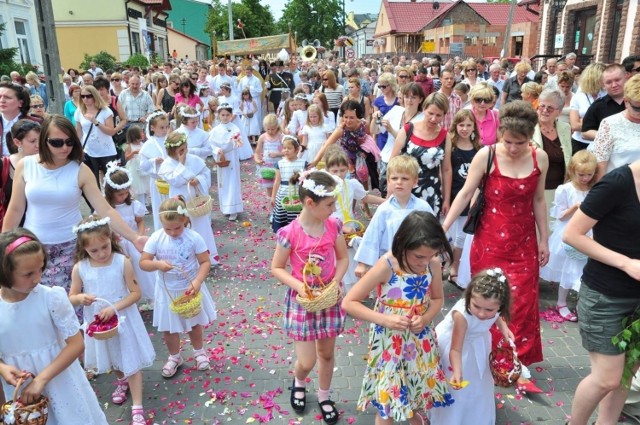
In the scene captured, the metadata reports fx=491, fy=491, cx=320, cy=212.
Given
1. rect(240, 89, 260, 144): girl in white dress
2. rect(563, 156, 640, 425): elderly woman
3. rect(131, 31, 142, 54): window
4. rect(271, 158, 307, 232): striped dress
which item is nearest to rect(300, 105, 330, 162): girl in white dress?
rect(271, 158, 307, 232): striped dress

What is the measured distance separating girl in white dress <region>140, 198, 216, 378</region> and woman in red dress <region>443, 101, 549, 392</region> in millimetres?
2104

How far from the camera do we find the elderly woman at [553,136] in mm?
5078

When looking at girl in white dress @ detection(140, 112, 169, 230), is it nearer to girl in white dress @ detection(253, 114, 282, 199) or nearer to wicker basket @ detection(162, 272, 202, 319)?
girl in white dress @ detection(253, 114, 282, 199)

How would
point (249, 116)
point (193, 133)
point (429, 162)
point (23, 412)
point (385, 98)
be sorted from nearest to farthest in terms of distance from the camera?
1. point (23, 412)
2. point (429, 162)
3. point (193, 133)
4. point (385, 98)
5. point (249, 116)

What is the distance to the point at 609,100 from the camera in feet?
17.4

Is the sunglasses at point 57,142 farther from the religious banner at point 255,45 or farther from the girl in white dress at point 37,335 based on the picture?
the religious banner at point 255,45

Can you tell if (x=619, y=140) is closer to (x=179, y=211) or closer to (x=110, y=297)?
(x=179, y=211)

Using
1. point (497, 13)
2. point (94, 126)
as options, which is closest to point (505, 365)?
point (94, 126)

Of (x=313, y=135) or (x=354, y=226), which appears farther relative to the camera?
(x=313, y=135)

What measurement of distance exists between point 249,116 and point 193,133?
22.5ft

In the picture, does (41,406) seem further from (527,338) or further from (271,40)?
(271,40)

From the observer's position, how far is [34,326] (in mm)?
2760

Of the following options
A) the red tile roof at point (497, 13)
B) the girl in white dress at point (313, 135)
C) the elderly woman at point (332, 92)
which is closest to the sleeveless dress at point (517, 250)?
the girl in white dress at point (313, 135)

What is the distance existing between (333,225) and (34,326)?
1944mm
